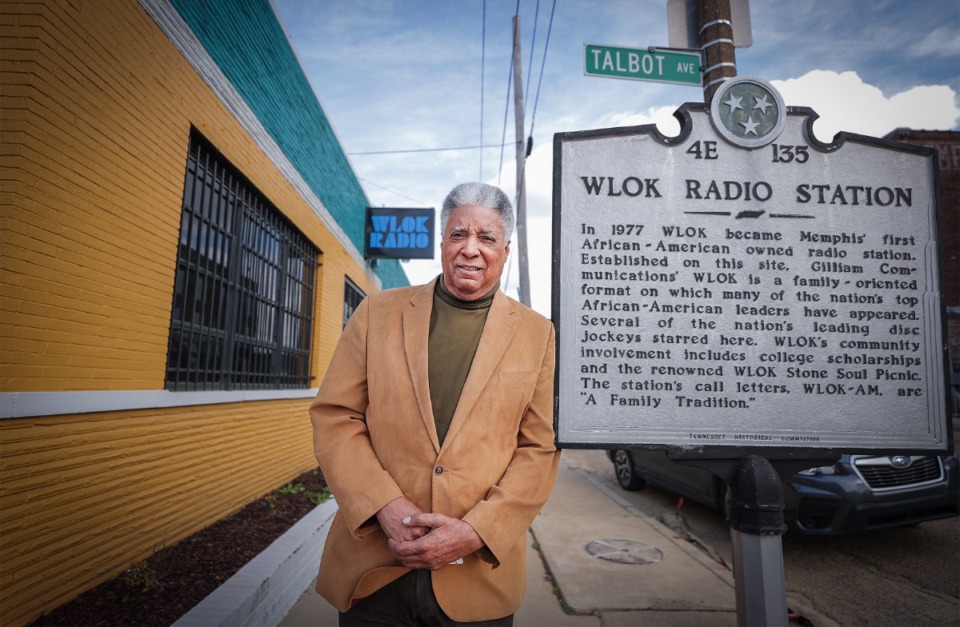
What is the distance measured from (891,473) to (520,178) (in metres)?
9.46

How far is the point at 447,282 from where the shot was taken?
1.99 m

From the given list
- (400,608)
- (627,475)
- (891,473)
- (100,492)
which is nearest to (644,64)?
(400,608)

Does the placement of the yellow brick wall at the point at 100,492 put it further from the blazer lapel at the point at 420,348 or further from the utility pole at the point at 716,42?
the utility pole at the point at 716,42

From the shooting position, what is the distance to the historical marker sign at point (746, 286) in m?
2.15

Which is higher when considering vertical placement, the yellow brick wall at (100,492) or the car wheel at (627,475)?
the yellow brick wall at (100,492)

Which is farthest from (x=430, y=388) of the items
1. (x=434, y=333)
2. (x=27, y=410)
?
(x=27, y=410)

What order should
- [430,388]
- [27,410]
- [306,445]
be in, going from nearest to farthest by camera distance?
→ 1. [430,388]
2. [27,410]
3. [306,445]

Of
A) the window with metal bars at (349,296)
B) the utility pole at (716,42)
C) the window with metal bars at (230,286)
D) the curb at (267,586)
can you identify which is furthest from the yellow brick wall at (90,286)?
the window with metal bars at (349,296)

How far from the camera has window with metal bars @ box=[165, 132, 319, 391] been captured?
4.68 metres

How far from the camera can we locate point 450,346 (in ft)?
6.31

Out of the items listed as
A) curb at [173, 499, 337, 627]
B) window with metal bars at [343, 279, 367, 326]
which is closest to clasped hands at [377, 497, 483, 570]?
curb at [173, 499, 337, 627]

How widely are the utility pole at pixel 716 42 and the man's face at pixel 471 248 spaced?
5.39 ft

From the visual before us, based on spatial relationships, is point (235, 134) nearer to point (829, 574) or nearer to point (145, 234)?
point (145, 234)

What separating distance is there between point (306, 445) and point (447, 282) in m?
6.81
